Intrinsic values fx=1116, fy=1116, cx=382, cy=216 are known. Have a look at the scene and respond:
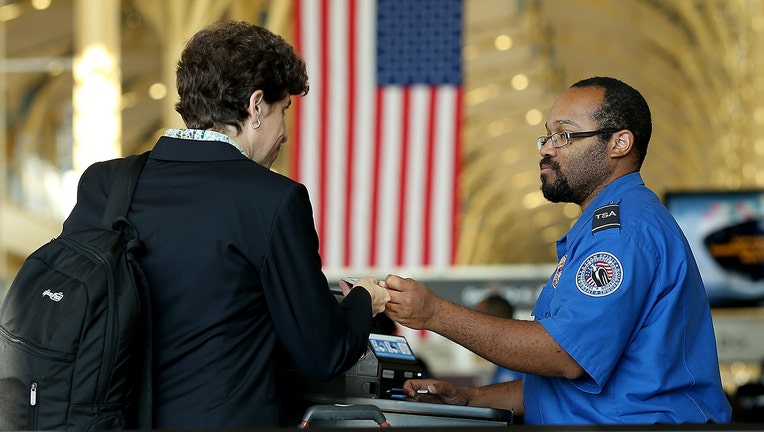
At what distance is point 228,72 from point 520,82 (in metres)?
24.2

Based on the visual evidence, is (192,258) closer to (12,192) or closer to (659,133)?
(12,192)

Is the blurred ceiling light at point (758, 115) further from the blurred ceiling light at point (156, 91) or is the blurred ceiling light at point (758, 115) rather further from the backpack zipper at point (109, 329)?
the backpack zipper at point (109, 329)

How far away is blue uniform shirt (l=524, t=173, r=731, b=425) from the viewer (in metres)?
2.75

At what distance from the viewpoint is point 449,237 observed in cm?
787

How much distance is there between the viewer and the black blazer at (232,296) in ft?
8.00

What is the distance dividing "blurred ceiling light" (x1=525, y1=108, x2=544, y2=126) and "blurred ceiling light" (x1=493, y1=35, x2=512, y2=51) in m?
5.83

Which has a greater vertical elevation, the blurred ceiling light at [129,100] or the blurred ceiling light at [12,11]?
the blurred ceiling light at [12,11]

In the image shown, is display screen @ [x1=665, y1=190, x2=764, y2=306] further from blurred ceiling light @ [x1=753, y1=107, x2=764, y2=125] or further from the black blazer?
the black blazer

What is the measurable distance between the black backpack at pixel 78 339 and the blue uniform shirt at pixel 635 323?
105 cm

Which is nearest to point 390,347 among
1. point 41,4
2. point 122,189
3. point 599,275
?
point 599,275

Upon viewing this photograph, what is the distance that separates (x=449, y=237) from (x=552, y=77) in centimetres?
1876

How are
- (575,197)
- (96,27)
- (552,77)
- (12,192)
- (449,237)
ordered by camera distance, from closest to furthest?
(575,197) < (449,237) < (96,27) < (12,192) < (552,77)

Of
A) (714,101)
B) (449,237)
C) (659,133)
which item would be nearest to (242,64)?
(449,237)

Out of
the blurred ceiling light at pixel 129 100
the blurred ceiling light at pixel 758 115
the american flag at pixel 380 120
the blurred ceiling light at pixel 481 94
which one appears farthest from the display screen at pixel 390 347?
the blurred ceiling light at pixel 481 94
